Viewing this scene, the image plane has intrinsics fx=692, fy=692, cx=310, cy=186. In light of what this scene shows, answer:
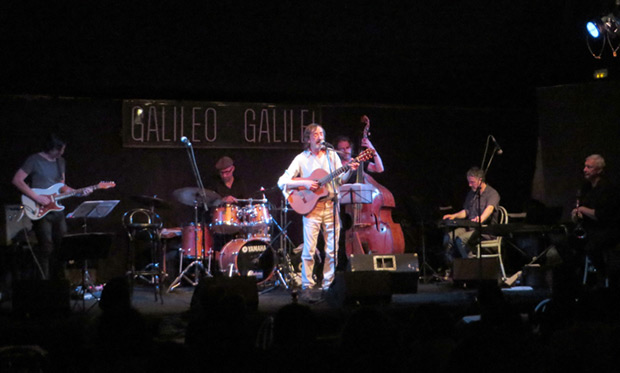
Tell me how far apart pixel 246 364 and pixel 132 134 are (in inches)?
321

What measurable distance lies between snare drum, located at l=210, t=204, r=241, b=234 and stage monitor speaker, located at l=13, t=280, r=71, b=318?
322 centimetres

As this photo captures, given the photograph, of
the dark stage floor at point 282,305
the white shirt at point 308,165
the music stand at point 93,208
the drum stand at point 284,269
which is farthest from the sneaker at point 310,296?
the music stand at point 93,208

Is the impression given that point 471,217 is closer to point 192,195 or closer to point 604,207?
point 604,207

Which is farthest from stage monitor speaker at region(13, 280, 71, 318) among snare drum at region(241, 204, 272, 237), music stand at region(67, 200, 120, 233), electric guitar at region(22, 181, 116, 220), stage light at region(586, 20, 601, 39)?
stage light at region(586, 20, 601, 39)

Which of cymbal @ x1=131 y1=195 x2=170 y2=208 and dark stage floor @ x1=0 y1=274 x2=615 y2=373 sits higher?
cymbal @ x1=131 y1=195 x2=170 y2=208

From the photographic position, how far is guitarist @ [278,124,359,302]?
8711 millimetres

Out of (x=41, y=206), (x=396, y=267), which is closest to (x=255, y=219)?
(x=396, y=267)

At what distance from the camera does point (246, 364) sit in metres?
3.36

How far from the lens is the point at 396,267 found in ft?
27.9

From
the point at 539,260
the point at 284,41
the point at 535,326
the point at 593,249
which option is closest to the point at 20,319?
the point at 535,326

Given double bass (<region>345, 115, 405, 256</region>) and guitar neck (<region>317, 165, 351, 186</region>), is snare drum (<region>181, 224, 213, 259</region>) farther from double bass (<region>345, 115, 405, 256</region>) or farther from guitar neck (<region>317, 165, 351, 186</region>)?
guitar neck (<region>317, 165, 351, 186</region>)

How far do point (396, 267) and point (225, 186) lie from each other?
3.56 meters

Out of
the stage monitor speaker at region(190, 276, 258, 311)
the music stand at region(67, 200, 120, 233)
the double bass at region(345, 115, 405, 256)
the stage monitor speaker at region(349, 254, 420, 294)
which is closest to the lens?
the stage monitor speaker at region(190, 276, 258, 311)

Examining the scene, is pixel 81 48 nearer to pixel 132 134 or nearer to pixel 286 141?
pixel 132 134
